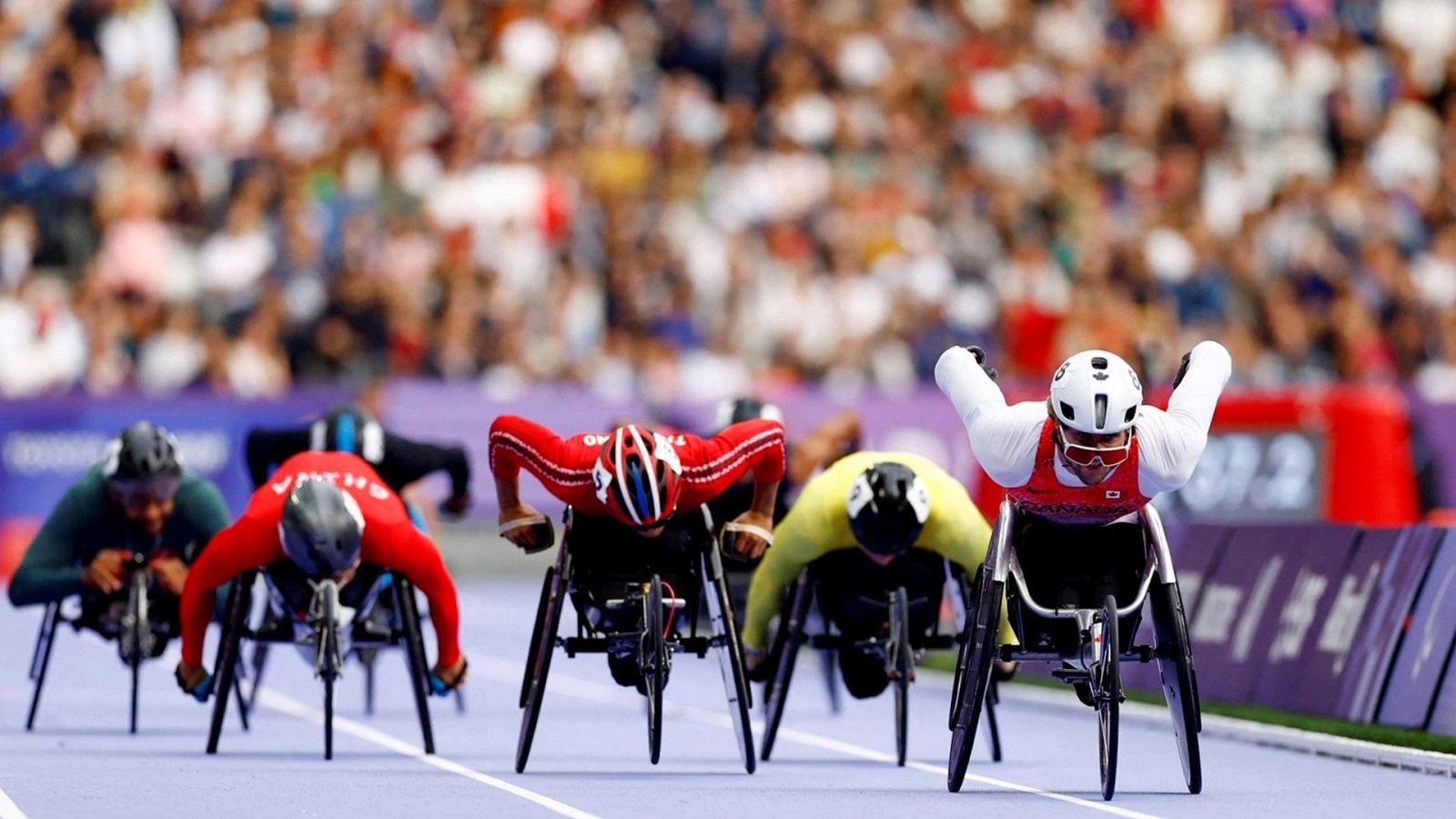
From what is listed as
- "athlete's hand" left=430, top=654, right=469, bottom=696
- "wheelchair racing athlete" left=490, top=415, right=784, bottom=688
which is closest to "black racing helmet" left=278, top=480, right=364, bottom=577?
"athlete's hand" left=430, top=654, right=469, bottom=696

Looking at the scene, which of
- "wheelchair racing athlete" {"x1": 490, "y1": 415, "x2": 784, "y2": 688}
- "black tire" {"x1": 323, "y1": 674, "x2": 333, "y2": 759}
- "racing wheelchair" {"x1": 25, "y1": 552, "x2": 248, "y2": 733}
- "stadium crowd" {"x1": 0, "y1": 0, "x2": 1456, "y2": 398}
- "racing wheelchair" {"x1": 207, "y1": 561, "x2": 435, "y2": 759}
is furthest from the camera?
"stadium crowd" {"x1": 0, "y1": 0, "x2": 1456, "y2": 398}

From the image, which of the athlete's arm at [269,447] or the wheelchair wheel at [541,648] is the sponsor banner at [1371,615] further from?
the athlete's arm at [269,447]

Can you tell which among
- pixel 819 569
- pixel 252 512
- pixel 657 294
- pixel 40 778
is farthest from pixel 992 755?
pixel 657 294

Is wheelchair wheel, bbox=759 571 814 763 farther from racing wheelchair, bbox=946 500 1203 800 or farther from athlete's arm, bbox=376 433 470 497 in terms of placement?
athlete's arm, bbox=376 433 470 497

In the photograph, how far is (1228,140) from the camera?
101 feet

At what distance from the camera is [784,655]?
12.3 m

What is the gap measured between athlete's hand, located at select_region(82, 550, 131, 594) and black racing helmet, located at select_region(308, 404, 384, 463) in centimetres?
114

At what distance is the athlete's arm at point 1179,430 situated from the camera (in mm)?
9836

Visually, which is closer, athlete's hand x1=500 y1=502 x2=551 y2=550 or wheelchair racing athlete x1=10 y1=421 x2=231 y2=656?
athlete's hand x1=500 y1=502 x2=551 y2=550

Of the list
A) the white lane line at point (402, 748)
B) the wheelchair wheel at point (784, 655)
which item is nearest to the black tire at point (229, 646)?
the white lane line at point (402, 748)

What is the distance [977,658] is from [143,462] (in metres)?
5.03

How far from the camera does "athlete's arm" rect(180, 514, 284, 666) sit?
11.8m

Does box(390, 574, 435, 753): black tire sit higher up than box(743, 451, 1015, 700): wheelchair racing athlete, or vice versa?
box(743, 451, 1015, 700): wheelchair racing athlete

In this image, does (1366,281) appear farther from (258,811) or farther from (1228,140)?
(258,811)
